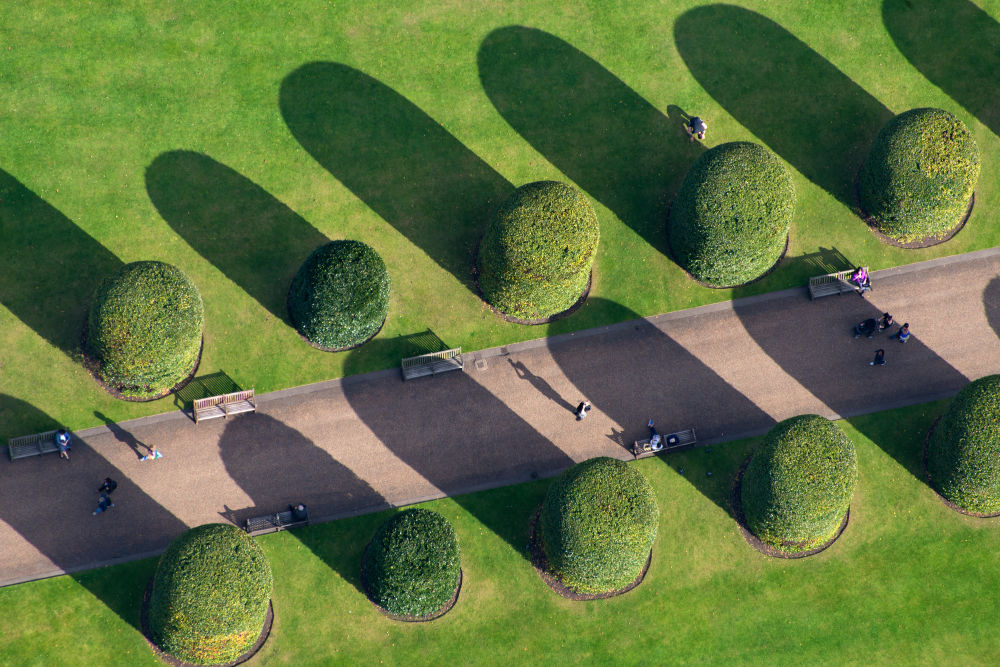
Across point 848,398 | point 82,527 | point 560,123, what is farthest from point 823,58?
point 82,527

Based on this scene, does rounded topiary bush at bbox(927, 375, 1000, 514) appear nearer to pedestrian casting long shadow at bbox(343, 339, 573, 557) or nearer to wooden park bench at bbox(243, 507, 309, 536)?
pedestrian casting long shadow at bbox(343, 339, 573, 557)

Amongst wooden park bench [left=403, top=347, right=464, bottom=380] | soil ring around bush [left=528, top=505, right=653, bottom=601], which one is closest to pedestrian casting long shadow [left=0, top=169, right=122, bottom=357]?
wooden park bench [left=403, top=347, right=464, bottom=380]

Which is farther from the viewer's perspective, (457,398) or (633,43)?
(633,43)

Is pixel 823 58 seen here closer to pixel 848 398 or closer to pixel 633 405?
pixel 848 398

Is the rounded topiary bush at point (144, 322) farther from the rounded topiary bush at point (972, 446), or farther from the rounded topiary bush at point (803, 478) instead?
the rounded topiary bush at point (972, 446)

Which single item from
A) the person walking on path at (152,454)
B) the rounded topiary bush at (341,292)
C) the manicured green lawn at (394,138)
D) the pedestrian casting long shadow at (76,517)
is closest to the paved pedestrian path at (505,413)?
the pedestrian casting long shadow at (76,517)
